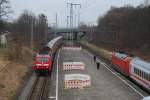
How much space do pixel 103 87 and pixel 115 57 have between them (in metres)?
14.0

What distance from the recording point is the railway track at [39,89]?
29052 mm

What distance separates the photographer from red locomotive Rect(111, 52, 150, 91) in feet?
96.9

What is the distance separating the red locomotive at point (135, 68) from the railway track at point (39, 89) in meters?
9.06

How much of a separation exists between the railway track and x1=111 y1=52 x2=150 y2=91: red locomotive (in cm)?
906

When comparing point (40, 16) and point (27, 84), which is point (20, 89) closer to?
point (27, 84)

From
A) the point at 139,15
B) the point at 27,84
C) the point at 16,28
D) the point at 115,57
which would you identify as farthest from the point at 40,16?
the point at 27,84

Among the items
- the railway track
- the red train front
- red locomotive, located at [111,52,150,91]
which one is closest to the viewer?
the railway track

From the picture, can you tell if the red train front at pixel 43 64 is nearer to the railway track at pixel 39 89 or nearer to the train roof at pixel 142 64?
the railway track at pixel 39 89

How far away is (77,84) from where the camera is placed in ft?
104

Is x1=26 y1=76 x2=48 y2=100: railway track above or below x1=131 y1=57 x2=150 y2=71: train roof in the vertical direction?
below

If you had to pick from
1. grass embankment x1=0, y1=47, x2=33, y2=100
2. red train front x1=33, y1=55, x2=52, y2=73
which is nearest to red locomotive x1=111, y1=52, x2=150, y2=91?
red train front x1=33, y1=55, x2=52, y2=73

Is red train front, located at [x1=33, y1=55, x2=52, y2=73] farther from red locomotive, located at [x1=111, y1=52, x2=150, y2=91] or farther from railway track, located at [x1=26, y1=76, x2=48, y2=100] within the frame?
red locomotive, located at [x1=111, y1=52, x2=150, y2=91]

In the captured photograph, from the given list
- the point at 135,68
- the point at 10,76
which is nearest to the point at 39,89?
the point at 10,76

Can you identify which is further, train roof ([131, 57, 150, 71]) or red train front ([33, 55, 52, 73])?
red train front ([33, 55, 52, 73])
